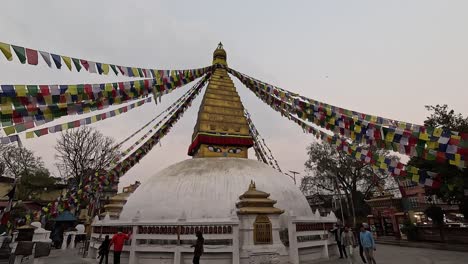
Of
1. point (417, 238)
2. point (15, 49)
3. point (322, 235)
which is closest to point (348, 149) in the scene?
point (322, 235)

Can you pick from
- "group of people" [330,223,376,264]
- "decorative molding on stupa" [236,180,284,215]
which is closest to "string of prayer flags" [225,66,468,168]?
"group of people" [330,223,376,264]

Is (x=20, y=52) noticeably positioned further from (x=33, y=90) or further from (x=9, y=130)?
(x=9, y=130)

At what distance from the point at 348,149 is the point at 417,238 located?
1309cm

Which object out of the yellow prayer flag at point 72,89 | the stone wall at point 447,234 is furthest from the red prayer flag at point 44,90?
the stone wall at point 447,234

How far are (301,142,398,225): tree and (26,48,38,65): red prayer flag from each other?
1272 inches

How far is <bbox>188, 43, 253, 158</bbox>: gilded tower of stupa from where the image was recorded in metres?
16.3

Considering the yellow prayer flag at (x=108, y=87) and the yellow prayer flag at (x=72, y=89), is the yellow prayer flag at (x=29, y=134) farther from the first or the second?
the yellow prayer flag at (x=108, y=87)

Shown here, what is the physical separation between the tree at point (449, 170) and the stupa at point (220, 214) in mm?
5920

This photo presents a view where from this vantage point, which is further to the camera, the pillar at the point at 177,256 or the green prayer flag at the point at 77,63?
the pillar at the point at 177,256

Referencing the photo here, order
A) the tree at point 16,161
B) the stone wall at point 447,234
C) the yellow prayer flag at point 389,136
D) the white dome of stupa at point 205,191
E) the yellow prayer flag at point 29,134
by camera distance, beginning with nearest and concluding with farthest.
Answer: the yellow prayer flag at point 29,134
the yellow prayer flag at point 389,136
the white dome of stupa at point 205,191
the stone wall at point 447,234
the tree at point 16,161

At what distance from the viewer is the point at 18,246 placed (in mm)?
8945

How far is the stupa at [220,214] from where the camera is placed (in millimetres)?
10555

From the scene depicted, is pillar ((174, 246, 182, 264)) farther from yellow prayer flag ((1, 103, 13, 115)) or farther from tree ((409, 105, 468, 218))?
tree ((409, 105, 468, 218))

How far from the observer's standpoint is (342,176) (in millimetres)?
35844
